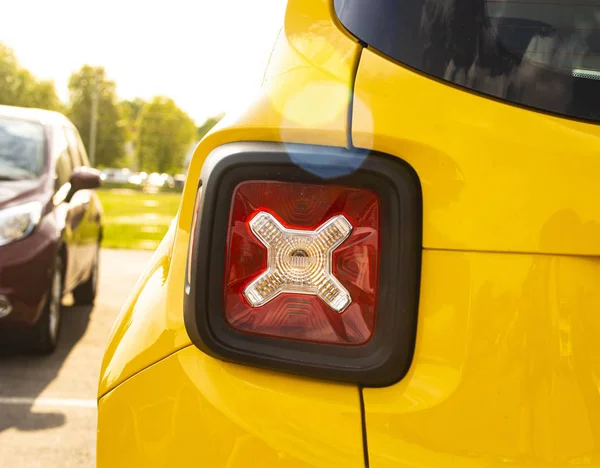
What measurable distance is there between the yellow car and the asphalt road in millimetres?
2313

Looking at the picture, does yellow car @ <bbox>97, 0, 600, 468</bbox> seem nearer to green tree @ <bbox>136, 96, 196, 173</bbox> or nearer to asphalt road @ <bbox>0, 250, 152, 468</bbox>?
asphalt road @ <bbox>0, 250, 152, 468</bbox>

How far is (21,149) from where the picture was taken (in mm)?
5859

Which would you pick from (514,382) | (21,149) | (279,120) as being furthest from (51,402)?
(514,382)

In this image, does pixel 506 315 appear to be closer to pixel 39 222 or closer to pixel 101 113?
pixel 39 222

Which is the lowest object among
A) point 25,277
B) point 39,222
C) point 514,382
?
point 25,277

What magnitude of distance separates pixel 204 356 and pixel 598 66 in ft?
2.87

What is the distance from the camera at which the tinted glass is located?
5.67 meters

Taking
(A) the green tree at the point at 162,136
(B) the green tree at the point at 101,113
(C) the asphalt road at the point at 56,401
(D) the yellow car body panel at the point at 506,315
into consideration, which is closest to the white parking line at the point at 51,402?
(C) the asphalt road at the point at 56,401

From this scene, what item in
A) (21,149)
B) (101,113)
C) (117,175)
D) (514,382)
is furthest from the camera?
(117,175)

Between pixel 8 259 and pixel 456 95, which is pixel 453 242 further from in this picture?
pixel 8 259

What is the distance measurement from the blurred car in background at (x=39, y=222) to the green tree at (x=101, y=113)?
251 ft

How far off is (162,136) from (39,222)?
88.2 m

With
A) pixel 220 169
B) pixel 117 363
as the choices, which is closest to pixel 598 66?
pixel 220 169

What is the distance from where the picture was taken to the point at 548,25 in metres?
1.41
